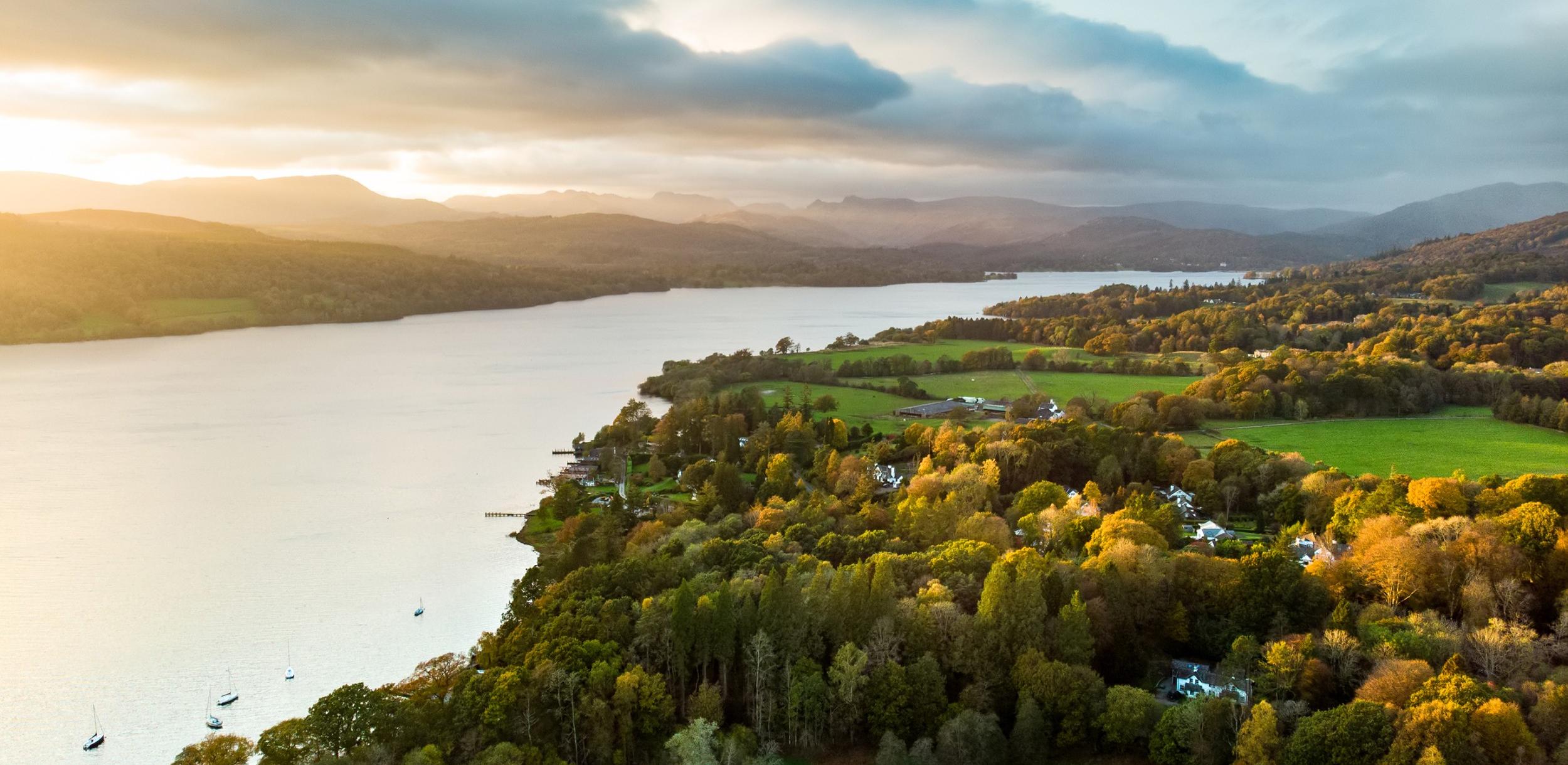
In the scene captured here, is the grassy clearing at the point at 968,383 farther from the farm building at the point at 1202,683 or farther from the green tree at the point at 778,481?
the farm building at the point at 1202,683

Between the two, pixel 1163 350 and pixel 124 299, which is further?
pixel 124 299

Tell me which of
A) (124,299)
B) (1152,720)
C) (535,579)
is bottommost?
(1152,720)

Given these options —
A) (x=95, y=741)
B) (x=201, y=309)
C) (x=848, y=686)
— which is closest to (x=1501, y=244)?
(x=848, y=686)

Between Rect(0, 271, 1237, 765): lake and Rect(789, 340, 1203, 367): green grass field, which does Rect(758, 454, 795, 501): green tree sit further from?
Rect(789, 340, 1203, 367): green grass field

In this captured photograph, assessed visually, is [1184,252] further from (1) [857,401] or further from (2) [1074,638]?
(2) [1074,638]

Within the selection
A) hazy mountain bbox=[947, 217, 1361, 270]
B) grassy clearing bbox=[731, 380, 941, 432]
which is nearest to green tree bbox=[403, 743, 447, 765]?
grassy clearing bbox=[731, 380, 941, 432]

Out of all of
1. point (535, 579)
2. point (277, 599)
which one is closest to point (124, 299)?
point (277, 599)

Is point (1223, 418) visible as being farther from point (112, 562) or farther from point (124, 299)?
point (124, 299)
